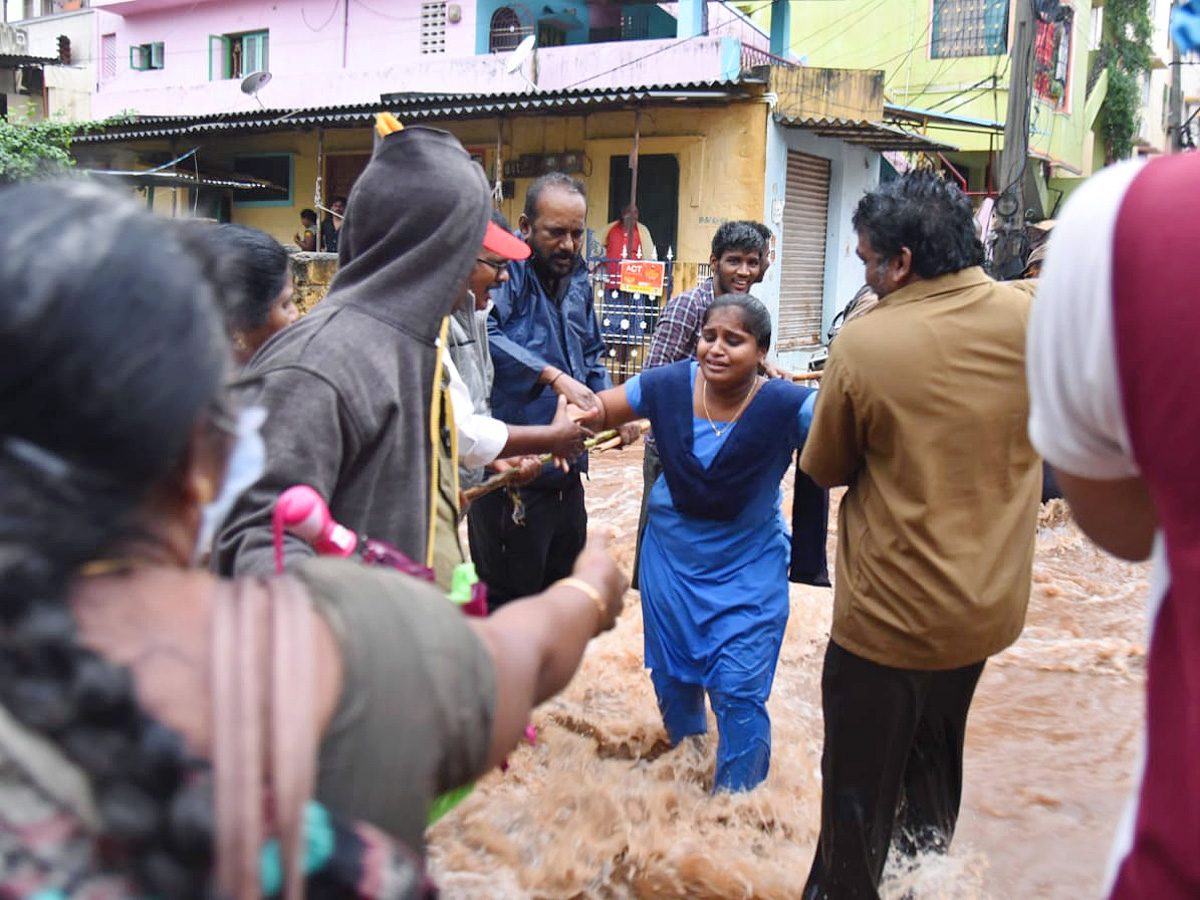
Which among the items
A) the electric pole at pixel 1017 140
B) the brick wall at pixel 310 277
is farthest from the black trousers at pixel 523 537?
the electric pole at pixel 1017 140

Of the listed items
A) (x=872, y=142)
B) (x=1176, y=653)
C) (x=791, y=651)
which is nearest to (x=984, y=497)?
(x=1176, y=653)

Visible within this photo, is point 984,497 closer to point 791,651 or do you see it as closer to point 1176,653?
point 1176,653

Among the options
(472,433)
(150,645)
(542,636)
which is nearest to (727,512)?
(472,433)

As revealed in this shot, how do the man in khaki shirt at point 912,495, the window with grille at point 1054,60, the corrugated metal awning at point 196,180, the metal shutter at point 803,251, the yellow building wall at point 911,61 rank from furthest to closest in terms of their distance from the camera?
the window with grille at point 1054,60, the yellow building wall at point 911,61, the metal shutter at point 803,251, the corrugated metal awning at point 196,180, the man in khaki shirt at point 912,495

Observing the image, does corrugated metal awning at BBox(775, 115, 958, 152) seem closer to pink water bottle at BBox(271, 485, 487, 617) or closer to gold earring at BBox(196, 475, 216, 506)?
pink water bottle at BBox(271, 485, 487, 617)

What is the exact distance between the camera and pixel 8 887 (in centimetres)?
90

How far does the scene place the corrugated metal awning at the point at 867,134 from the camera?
1344 centimetres

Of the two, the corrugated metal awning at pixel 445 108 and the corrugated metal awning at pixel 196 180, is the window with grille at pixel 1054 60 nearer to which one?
the corrugated metal awning at pixel 445 108

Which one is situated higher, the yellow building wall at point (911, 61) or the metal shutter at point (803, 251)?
the yellow building wall at point (911, 61)

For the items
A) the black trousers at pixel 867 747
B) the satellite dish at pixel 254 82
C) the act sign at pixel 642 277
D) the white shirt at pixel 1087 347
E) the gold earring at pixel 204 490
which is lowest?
the black trousers at pixel 867 747

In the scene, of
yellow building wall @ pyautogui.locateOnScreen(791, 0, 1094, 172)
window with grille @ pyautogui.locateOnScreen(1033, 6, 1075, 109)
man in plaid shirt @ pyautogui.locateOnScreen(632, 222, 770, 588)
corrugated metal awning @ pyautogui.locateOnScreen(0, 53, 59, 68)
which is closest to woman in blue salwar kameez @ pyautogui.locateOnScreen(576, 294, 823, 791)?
man in plaid shirt @ pyautogui.locateOnScreen(632, 222, 770, 588)

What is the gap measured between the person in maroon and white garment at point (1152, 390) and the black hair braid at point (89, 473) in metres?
0.95

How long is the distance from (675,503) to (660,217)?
11764mm

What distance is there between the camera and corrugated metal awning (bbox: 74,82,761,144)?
13.0 metres
